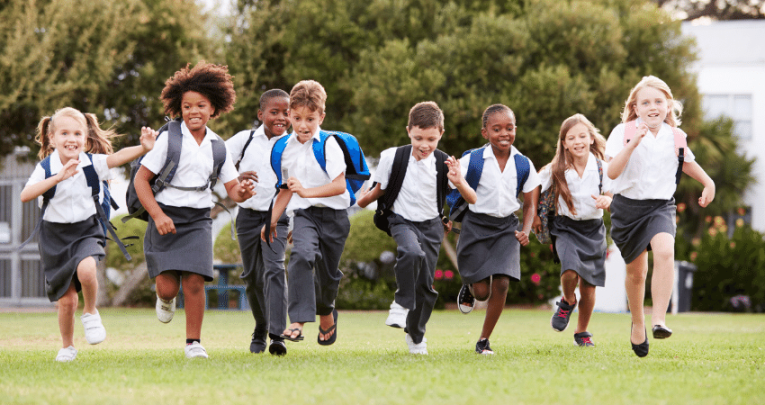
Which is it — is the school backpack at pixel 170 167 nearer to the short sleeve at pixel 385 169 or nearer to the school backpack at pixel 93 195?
the school backpack at pixel 93 195

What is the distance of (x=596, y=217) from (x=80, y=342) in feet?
16.6

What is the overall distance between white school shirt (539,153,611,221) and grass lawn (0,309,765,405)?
114 cm

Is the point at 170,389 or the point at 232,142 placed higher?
the point at 232,142

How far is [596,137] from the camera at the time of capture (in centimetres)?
733

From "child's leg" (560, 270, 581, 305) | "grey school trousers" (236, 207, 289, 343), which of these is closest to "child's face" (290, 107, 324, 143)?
"grey school trousers" (236, 207, 289, 343)

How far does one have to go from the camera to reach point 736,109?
959 inches

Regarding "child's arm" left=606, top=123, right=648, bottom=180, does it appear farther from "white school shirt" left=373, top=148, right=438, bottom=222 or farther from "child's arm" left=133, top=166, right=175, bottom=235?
"child's arm" left=133, top=166, right=175, bottom=235

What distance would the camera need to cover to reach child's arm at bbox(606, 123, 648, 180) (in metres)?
5.52

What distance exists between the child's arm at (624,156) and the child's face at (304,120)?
81.6 inches

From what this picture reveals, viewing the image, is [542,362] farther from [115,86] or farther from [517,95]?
[115,86]

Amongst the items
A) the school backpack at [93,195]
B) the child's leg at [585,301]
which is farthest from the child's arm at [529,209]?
the school backpack at [93,195]

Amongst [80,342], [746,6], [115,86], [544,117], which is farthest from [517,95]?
[746,6]

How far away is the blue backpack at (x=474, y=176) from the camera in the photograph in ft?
20.5

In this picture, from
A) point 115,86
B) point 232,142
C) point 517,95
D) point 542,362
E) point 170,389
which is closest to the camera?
point 170,389
